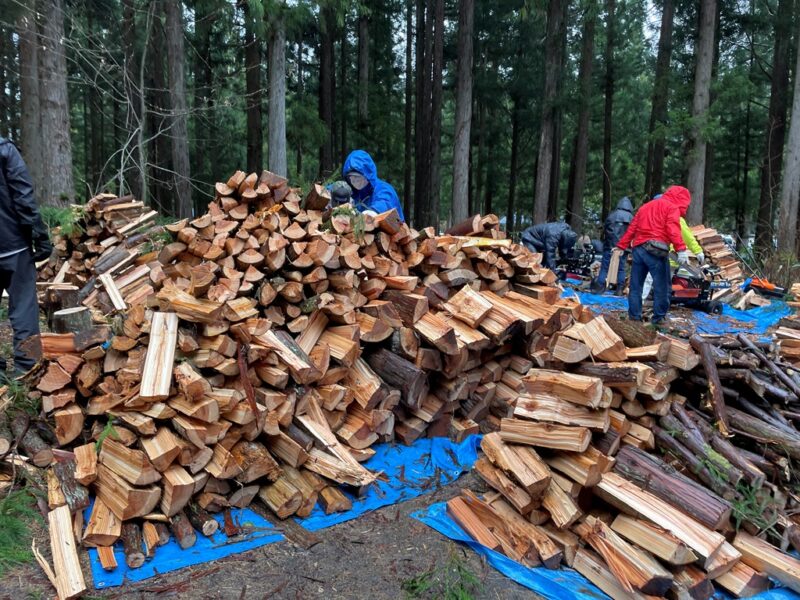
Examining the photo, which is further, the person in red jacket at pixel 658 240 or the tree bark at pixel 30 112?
the tree bark at pixel 30 112

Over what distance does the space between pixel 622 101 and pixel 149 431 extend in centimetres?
2760

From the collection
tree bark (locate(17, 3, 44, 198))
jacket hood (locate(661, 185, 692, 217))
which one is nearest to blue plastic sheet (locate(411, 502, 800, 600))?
jacket hood (locate(661, 185, 692, 217))

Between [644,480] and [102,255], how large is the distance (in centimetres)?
597

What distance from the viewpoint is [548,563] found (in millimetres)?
3066

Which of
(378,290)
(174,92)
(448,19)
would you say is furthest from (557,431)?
(448,19)

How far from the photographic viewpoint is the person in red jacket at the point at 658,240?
7.21m

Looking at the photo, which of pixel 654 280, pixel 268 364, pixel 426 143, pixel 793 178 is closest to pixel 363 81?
pixel 426 143

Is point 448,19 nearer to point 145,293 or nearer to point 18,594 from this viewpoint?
point 145,293

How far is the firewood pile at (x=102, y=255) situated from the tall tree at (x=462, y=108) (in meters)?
8.68

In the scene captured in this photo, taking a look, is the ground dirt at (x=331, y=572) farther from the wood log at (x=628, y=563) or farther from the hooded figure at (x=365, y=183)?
the hooded figure at (x=365, y=183)

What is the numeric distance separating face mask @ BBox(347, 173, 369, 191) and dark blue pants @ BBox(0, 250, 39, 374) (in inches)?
125

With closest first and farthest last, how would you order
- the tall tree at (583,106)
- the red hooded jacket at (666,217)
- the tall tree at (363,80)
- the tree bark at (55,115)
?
1. the red hooded jacket at (666,217)
2. the tree bark at (55,115)
3. the tall tree at (583,106)
4. the tall tree at (363,80)

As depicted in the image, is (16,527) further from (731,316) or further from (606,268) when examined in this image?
(606,268)

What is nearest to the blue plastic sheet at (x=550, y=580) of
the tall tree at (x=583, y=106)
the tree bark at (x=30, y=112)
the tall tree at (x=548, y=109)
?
the tree bark at (x=30, y=112)
